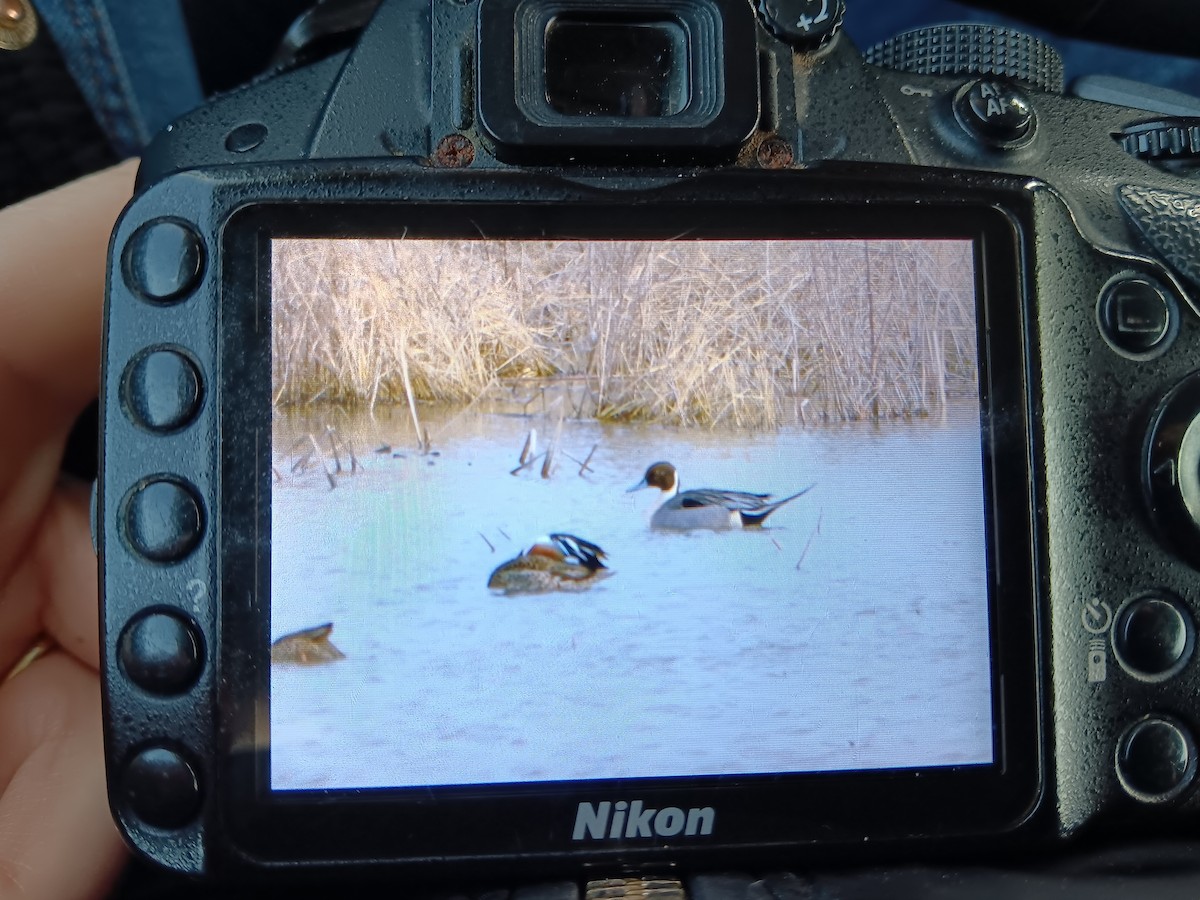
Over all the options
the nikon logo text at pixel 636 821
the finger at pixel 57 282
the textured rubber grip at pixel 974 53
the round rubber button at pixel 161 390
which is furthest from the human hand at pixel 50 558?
the textured rubber grip at pixel 974 53

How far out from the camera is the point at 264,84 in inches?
16.6

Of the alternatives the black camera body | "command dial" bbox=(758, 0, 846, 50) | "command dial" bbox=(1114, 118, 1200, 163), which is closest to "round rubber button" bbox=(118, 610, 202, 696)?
the black camera body

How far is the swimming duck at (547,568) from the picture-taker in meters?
0.39

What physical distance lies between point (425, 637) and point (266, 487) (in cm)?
8

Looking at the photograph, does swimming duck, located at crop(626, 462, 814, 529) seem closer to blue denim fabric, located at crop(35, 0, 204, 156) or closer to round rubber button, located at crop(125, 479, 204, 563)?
round rubber button, located at crop(125, 479, 204, 563)

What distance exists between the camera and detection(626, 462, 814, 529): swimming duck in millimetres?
395

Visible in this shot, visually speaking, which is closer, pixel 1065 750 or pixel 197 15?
pixel 1065 750

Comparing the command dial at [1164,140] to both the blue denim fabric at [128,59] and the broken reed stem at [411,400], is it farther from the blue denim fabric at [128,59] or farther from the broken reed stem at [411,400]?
the blue denim fabric at [128,59]

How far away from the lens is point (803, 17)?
0.41m

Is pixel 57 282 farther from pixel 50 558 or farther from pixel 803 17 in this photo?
pixel 803 17

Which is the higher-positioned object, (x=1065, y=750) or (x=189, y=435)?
(x=189, y=435)

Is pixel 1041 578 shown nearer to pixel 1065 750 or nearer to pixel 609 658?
pixel 1065 750

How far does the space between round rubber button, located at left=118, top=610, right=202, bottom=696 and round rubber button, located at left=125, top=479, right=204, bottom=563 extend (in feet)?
0.08

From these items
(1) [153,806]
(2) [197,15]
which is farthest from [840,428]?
(2) [197,15]
